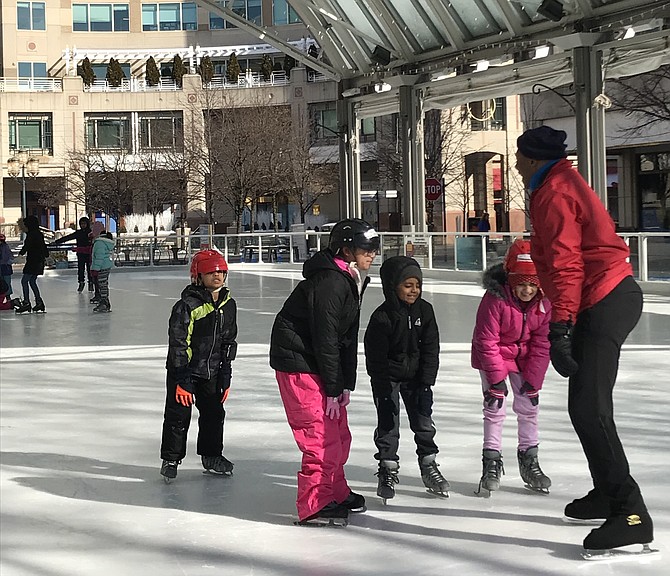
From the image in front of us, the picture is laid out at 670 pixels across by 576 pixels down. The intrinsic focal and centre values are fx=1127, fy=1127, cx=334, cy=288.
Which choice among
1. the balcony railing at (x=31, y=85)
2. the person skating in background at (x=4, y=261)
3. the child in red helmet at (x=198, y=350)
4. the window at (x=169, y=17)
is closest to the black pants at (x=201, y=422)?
the child in red helmet at (x=198, y=350)

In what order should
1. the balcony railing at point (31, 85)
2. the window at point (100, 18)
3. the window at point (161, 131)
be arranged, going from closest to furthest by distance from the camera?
the window at point (161, 131) → the balcony railing at point (31, 85) → the window at point (100, 18)

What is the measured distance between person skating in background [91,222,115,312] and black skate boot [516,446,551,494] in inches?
481

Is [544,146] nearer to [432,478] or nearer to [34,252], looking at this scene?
[432,478]

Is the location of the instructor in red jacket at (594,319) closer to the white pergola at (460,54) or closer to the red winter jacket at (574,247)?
the red winter jacket at (574,247)

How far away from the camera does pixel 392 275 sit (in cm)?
524

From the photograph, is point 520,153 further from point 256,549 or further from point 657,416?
point 657,416

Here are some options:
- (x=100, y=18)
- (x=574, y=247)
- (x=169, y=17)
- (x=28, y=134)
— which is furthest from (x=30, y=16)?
(x=574, y=247)

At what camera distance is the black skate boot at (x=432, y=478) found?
17.7ft

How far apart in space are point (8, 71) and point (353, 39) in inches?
1992

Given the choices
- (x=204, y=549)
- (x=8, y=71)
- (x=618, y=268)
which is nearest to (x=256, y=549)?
(x=204, y=549)

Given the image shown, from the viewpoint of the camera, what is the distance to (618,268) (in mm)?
4473

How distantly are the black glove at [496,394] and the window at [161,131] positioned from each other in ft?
163

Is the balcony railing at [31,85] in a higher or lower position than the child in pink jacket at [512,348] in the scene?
higher

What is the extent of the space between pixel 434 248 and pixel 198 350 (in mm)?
18405
